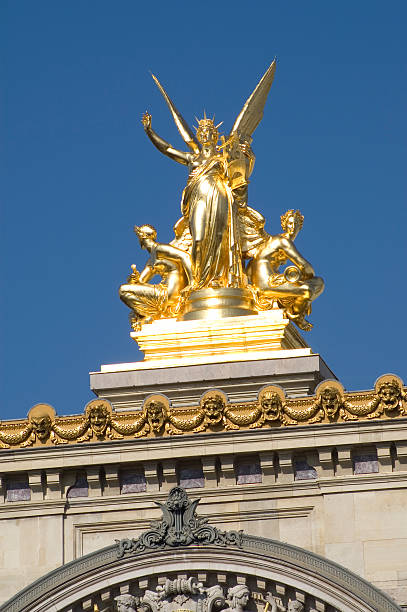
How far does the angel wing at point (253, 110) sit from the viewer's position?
40.2 metres

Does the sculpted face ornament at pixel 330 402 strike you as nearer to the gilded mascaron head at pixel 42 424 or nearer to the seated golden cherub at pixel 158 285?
the gilded mascaron head at pixel 42 424

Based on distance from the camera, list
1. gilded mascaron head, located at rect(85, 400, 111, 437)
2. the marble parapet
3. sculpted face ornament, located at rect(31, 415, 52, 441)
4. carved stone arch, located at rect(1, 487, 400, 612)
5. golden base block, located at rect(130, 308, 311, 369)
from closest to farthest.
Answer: carved stone arch, located at rect(1, 487, 400, 612)
gilded mascaron head, located at rect(85, 400, 111, 437)
sculpted face ornament, located at rect(31, 415, 52, 441)
the marble parapet
golden base block, located at rect(130, 308, 311, 369)

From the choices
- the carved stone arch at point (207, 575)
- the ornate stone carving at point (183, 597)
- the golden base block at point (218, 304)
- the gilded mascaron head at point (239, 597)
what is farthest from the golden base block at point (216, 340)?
the gilded mascaron head at point (239, 597)

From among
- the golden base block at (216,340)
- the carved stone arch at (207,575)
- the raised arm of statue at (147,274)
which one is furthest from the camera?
the raised arm of statue at (147,274)

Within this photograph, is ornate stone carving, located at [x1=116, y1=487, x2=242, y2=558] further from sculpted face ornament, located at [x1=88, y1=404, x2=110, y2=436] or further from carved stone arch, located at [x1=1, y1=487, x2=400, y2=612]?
sculpted face ornament, located at [x1=88, y1=404, x2=110, y2=436]

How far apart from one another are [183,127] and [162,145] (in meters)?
0.53

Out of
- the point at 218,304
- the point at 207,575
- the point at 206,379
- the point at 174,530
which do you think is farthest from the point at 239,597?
the point at 218,304

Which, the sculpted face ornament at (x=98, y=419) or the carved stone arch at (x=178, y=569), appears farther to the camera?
the sculpted face ornament at (x=98, y=419)

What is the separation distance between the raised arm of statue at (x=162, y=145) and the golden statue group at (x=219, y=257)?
0.12 feet

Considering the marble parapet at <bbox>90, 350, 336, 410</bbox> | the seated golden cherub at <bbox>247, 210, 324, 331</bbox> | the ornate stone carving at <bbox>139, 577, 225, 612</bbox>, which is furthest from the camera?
the seated golden cherub at <bbox>247, 210, 324, 331</bbox>

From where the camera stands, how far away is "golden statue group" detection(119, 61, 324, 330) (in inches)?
1503

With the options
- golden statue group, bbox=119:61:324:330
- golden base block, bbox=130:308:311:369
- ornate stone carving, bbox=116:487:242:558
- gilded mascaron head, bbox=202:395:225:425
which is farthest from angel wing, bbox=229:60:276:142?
ornate stone carving, bbox=116:487:242:558

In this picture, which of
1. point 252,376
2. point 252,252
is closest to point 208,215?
point 252,252

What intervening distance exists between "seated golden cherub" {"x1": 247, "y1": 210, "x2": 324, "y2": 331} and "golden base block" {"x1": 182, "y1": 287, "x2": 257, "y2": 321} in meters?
0.42
